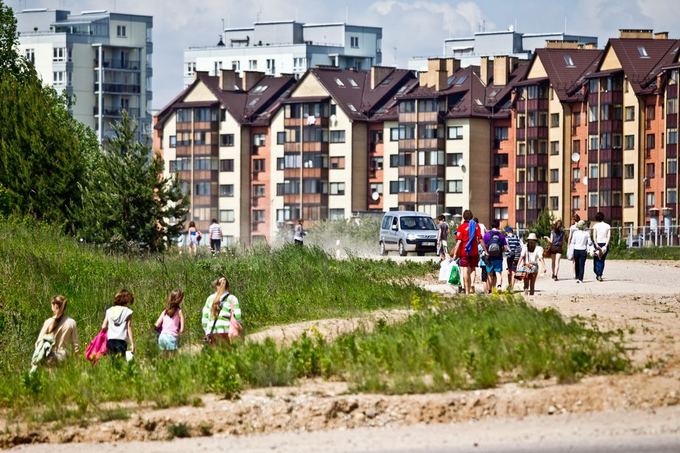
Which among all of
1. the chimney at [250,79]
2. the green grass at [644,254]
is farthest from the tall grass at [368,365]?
the chimney at [250,79]

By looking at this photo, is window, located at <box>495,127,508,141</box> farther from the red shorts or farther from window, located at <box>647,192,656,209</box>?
the red shorts

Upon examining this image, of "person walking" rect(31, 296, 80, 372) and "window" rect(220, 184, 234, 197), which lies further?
"window" rect(220, 184, 234, 197)

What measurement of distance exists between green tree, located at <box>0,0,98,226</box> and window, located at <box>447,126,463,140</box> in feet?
215

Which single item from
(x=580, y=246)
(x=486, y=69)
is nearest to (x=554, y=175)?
(x=486, y=69)

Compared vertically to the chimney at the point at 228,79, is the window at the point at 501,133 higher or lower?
lower

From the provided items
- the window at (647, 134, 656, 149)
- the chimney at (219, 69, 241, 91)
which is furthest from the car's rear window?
the chimney at (219, 69, 241, 91)

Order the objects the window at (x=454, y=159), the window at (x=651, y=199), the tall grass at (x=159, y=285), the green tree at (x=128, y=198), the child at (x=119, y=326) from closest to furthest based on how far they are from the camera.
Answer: the child at (x=119, y=326) < the tall grass at (x=159, y=285) < the green tree at (x=128, y=198) < the window at (x=651, y=199) < the window at (x=454, y=159)

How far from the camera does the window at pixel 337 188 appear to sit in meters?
138

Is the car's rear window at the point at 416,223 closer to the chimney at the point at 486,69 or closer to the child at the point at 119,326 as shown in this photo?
the child at the point at 119,326

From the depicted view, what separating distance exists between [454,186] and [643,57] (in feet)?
70.3

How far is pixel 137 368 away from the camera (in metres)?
23.1

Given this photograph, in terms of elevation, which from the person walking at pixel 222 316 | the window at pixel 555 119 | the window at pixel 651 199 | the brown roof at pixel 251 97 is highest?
the brown roof at pixel 251 97

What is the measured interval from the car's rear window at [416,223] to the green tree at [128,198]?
8481 mm

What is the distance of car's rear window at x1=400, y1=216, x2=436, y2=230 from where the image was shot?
2621 inches
